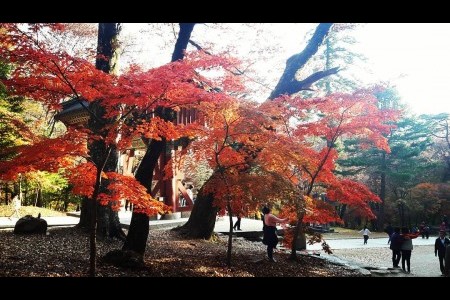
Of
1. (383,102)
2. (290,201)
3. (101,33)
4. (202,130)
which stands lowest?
(290,201)

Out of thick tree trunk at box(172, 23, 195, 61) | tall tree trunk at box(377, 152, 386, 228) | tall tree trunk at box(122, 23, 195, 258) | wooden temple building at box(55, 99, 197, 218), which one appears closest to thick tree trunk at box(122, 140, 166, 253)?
tall tree trunk at box(122, 23, 195, 258)

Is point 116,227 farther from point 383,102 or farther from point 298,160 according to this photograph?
point 383,102

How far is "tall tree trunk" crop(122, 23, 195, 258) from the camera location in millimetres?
7133

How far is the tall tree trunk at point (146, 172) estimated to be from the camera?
7133mm

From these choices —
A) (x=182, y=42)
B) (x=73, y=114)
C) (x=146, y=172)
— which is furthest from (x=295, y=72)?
(x=73, y=114)

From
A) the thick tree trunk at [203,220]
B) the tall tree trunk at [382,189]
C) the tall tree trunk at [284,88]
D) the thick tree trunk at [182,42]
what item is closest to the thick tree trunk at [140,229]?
the thick tree trunk at [182,42]

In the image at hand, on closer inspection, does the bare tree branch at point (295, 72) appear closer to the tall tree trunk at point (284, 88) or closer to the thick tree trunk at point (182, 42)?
the tall tree trunk at point (284, 88)

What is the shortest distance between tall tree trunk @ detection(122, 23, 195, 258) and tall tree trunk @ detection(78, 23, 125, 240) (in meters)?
1.48

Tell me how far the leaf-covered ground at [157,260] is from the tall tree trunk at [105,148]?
16.0 inches

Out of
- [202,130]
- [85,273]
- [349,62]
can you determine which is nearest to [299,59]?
[202,130]

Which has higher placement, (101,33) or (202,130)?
(101,33)

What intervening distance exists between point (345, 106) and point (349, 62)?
1727 cm

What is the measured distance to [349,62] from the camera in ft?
78.7
